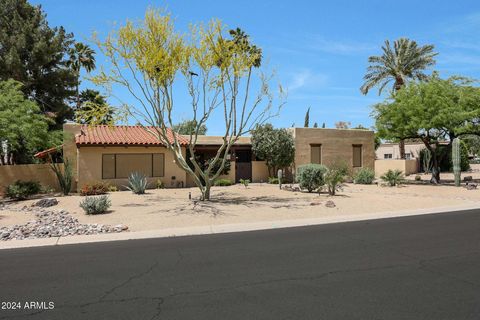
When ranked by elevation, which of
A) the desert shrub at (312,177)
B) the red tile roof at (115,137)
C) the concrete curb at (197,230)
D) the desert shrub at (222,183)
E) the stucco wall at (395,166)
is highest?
the red tile roof at (115,137)

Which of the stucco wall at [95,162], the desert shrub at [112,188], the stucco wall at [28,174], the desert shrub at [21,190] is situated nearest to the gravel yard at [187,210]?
the desert shrub at [21,190]

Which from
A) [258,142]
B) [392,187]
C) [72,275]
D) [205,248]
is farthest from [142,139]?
[72,275]

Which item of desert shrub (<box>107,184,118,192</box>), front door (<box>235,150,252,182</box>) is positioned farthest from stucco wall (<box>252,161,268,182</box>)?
desert shrub (<box>107,184,118,192</box>)

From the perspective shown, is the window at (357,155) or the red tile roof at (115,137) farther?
the window at (357,155)

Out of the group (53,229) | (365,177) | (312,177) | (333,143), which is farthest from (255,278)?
(333,143)

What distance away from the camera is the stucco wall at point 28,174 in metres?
23.0

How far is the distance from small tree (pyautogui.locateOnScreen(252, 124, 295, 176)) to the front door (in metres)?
0.92

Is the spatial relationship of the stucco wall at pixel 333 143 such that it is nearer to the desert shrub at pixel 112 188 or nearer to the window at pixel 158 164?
the window at pixel 158 164

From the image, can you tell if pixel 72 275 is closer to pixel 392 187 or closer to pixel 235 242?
pixel 235 242

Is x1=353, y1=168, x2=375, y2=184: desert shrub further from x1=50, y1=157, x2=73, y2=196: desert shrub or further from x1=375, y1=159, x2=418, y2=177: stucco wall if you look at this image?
x1=50, y1=157, x2=73, y2=196: desert shrub

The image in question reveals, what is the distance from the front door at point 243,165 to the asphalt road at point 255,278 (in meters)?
18.8

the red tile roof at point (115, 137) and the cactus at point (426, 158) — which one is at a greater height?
the red tile roof at point (115, 137)

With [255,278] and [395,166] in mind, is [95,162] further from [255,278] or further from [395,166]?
[395,166]

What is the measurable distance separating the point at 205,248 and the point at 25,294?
4.02 metres
